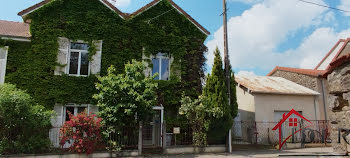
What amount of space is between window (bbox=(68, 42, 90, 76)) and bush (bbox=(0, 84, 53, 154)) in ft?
11.8

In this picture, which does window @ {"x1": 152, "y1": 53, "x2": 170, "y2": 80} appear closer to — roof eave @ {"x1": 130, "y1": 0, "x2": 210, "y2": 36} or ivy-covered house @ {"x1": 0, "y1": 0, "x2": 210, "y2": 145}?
ivy-covered house @ {"x1": 0, "y1": 0, "x2": 210, "y2": 145}

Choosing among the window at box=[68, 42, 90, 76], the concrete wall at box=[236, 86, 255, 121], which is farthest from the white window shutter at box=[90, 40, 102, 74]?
Result: the concrete wall at box=[236, 86, 255, 121]

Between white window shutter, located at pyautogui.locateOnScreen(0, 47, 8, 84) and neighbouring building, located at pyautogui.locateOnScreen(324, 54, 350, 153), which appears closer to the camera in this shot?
neighbouring building, located at pyautogui.locateOnScreen(324, 54, 350, 153)

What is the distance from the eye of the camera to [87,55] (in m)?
13.5

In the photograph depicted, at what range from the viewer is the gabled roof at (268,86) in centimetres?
1641

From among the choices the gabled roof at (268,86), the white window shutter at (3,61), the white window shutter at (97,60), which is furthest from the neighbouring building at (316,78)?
the white window shutter at (3,61)

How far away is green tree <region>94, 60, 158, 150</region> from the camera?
10.7 m

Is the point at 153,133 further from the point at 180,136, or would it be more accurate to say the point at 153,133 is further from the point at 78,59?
the point at 78,59

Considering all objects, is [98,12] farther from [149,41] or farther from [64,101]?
[64,101]

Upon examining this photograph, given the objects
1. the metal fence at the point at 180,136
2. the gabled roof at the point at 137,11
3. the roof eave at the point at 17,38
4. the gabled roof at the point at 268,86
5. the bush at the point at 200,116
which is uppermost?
the gabled roof at the point at 137,11

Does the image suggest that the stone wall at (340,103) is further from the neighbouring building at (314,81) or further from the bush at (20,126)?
the neighbouring building at (314,81)

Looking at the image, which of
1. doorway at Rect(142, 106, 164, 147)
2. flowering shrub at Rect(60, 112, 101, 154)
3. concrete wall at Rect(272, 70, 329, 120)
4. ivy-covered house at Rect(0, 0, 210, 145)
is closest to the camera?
flowering shrub at Rect(60, 112, 101, 154)

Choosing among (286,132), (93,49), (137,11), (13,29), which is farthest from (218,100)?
(13,29)

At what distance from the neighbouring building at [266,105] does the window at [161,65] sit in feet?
18.3
